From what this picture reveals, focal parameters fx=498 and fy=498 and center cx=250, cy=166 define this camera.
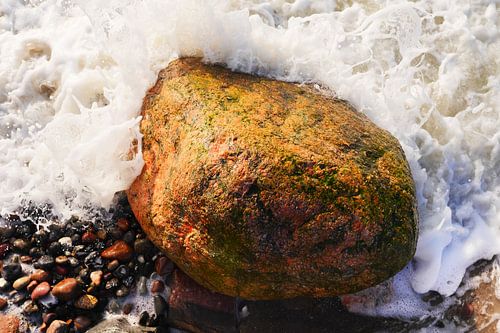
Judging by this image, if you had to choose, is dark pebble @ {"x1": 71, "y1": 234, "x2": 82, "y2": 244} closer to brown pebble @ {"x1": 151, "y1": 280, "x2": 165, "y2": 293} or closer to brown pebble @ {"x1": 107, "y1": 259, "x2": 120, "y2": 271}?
brown pebble @ {"x1": 107, "y1": 259, "x2": 120, "y2": 271}

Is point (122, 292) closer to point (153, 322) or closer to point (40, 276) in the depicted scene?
point (153, 322)

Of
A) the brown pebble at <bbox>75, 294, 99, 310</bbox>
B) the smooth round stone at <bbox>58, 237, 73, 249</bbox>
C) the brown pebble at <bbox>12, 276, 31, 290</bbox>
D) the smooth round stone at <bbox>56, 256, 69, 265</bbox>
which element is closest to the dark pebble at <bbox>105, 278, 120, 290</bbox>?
the brown pebble at <bbox>75, 294, 99, 310</bbox>

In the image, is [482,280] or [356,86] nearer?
[482,280]

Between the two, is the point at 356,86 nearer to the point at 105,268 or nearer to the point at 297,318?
the point at 297,318

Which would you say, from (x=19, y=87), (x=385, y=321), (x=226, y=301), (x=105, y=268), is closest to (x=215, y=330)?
(x=226, y=301)

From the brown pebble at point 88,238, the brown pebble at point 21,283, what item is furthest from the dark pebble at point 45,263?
the brown pebble at point 88,238

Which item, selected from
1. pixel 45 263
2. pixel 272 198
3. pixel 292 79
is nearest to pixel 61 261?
pixel 45 263
